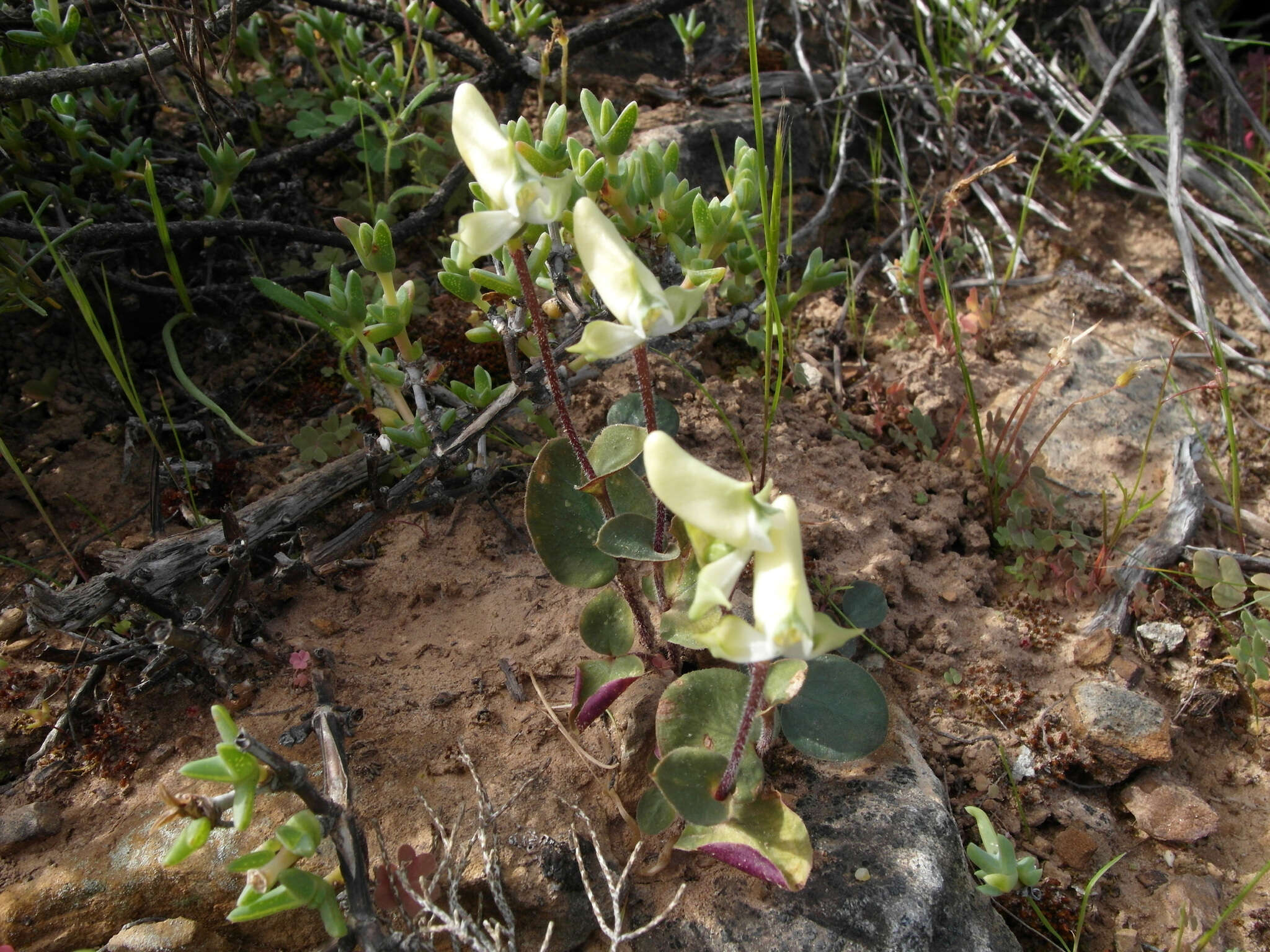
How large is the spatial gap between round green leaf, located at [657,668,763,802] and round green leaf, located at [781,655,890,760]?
10 centimetres

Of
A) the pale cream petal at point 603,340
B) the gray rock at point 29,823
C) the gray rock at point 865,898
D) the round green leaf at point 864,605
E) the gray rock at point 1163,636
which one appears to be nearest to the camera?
the pale cream petal at point 603,340

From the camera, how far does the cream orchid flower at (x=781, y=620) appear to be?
1149 millimetres

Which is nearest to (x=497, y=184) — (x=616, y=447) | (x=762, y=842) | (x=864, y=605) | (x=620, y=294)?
(x=620, y=294)

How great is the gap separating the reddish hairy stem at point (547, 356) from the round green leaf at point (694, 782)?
1.73ft

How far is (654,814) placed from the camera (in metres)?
1.56

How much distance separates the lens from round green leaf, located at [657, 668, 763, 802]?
1.56 meters

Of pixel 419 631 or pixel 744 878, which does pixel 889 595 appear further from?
pixel 419 631

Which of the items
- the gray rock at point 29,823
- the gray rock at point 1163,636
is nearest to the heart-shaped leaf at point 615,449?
the gray rock at point 29,823

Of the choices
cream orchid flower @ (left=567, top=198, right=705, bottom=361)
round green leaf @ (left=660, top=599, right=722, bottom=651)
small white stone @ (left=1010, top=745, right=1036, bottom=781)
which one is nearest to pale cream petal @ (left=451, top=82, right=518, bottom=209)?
cream orchid flower @ (left=567, top=198, right=705, bottom=361)

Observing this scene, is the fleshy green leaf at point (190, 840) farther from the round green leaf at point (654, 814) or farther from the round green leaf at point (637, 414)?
the round green leaf at point (637, 414)

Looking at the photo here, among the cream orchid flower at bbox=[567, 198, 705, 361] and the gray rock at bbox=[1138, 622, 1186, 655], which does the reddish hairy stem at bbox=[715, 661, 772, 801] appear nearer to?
the cream orchid flower at bbox=[567, 198, 705, 361]

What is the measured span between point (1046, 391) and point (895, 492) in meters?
0.84

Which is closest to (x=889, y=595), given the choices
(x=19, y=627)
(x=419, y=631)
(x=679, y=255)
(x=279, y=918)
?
(x=679, y=255)

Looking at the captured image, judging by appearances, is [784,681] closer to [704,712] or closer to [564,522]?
[704,712]
